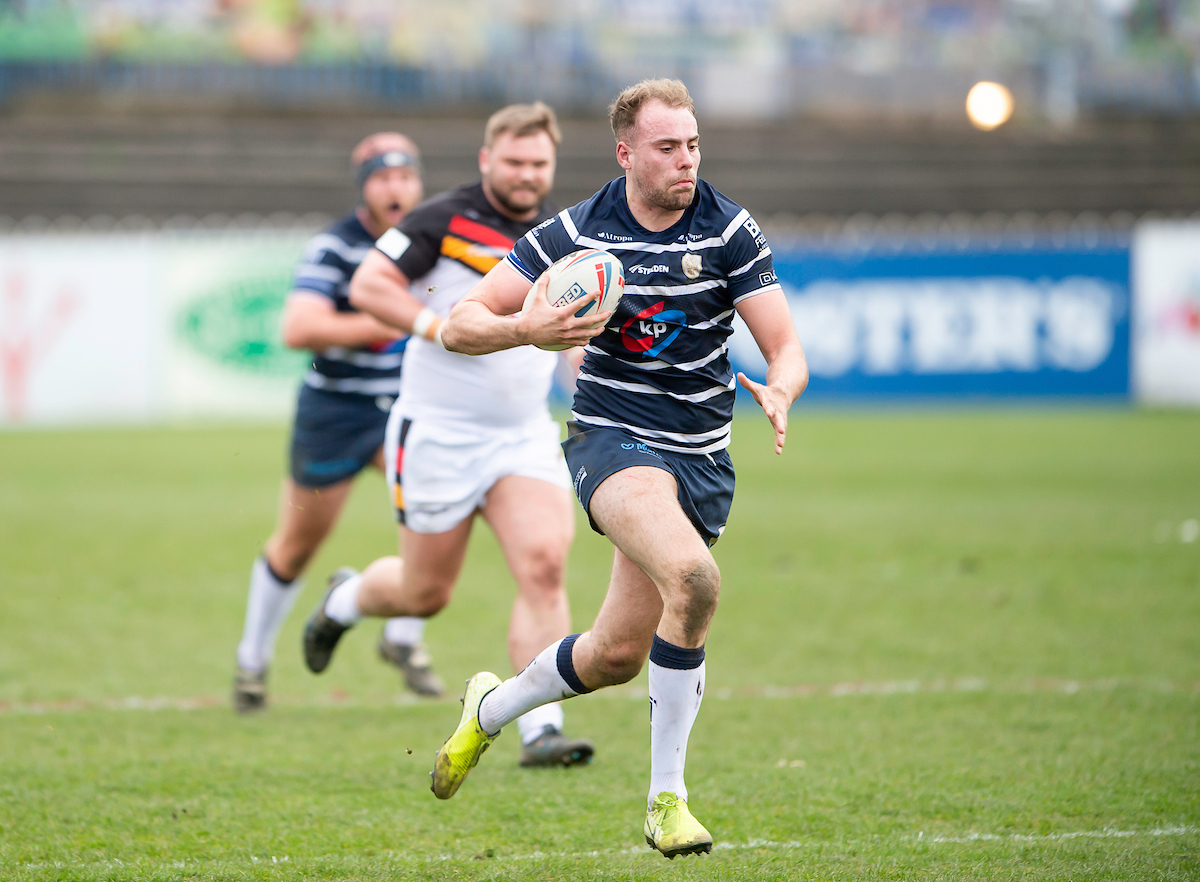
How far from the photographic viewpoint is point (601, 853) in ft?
13.7

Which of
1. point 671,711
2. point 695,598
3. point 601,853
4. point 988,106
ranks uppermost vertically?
point 988,106

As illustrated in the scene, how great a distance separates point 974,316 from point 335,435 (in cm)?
1496

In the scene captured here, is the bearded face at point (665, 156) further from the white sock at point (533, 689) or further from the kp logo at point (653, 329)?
the white sock at point (533, 689)

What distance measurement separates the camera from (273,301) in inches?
750

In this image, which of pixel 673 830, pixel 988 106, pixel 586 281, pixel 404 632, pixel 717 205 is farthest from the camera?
pixel 988 106

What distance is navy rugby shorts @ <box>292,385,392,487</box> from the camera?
645cm

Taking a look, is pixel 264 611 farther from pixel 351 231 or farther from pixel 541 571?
pixel 351 231

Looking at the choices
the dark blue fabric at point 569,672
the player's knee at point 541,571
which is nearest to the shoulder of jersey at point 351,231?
the player's knee at point 541,571

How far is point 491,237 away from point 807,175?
20.8m

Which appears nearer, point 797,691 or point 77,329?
point 797,691

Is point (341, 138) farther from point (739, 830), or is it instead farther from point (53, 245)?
point (739, 830)

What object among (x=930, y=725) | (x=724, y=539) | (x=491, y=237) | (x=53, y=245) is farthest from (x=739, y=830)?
(x=53, y=245)

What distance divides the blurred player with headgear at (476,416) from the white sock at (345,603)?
0.34 meters

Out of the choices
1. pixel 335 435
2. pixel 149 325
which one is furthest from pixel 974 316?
pixel 335 435
